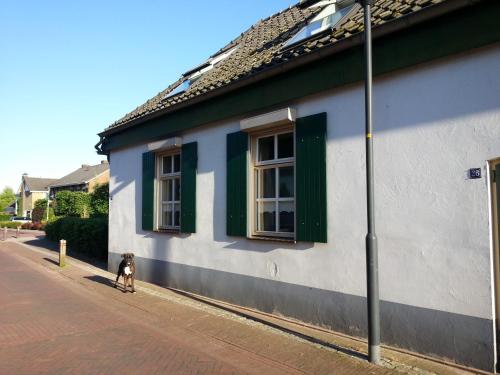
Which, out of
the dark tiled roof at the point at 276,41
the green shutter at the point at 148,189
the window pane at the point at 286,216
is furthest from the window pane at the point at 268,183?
the green shutter at the point at 148,189

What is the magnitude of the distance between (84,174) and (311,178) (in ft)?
174

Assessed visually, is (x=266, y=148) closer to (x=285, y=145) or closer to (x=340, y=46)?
(x=285, y=145)

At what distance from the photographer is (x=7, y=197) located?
294ft

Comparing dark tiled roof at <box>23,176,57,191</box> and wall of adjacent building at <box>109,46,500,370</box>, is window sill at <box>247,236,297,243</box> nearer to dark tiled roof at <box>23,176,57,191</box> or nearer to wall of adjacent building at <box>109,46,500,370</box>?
wall of adjacent building at <box>109,46,500,370</box>

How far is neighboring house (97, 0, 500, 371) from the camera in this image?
15.7 ft

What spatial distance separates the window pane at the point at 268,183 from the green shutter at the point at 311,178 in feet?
2.69

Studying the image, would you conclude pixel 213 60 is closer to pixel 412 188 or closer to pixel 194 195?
pixel 194 195

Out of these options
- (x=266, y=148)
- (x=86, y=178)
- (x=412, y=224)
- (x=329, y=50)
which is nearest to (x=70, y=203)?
(x=86, y=178)

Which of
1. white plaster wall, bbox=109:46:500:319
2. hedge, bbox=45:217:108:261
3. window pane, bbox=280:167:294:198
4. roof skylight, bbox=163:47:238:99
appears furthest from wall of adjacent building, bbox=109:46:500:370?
hedge, bbox=45:217:108:261

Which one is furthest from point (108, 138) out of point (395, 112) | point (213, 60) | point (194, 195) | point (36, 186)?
point (36, 186)

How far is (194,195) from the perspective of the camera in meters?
9.00

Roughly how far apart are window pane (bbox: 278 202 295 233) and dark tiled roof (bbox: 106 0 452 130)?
2318mm

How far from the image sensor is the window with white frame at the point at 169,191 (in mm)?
10040

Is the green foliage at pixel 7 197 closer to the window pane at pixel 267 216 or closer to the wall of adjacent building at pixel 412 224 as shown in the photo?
the window pane at pixel 267 216
